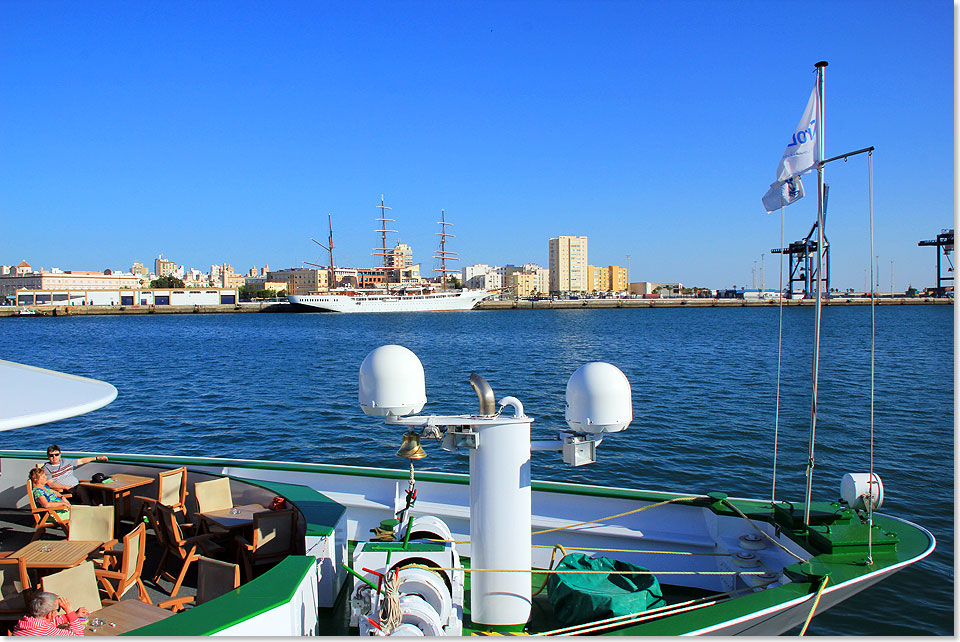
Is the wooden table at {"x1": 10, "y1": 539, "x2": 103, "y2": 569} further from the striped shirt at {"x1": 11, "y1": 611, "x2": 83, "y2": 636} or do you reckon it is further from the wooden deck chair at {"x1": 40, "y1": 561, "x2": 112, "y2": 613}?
the striped shirt at {"x1": 11, "y1": 611, "x2": 83, "y2": 636}

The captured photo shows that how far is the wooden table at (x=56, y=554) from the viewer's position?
552 cm

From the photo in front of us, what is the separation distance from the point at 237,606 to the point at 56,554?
2.78 meters

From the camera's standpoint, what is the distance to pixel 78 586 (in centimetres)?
480

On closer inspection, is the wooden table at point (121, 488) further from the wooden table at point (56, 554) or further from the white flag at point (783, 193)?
the white flag at point (783, 193)

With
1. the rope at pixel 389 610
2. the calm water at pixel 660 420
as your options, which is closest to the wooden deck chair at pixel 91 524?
the rope at pixel 389 610

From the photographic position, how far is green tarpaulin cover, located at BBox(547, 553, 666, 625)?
522 centimetres

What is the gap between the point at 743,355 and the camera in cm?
4541

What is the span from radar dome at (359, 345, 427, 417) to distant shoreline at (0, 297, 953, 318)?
14052 cm

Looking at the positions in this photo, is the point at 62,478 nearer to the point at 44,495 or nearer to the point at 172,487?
the point at 44,495

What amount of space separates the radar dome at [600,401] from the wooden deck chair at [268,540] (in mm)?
2925

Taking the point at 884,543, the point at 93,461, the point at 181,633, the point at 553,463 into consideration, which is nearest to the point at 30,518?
the point at 93,461

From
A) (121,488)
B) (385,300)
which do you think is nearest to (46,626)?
(121,488)

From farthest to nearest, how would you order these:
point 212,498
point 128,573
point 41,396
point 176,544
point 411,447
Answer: point 212,498
point 176,544
point 128,573
point 411,447
point 41,396

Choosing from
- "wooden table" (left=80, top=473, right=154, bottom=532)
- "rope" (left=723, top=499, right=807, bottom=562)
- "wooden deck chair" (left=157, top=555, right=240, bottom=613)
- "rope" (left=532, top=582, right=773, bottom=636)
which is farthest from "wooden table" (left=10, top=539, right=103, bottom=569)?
"rope" (left=723, top=499, right=807, bottom=562)
